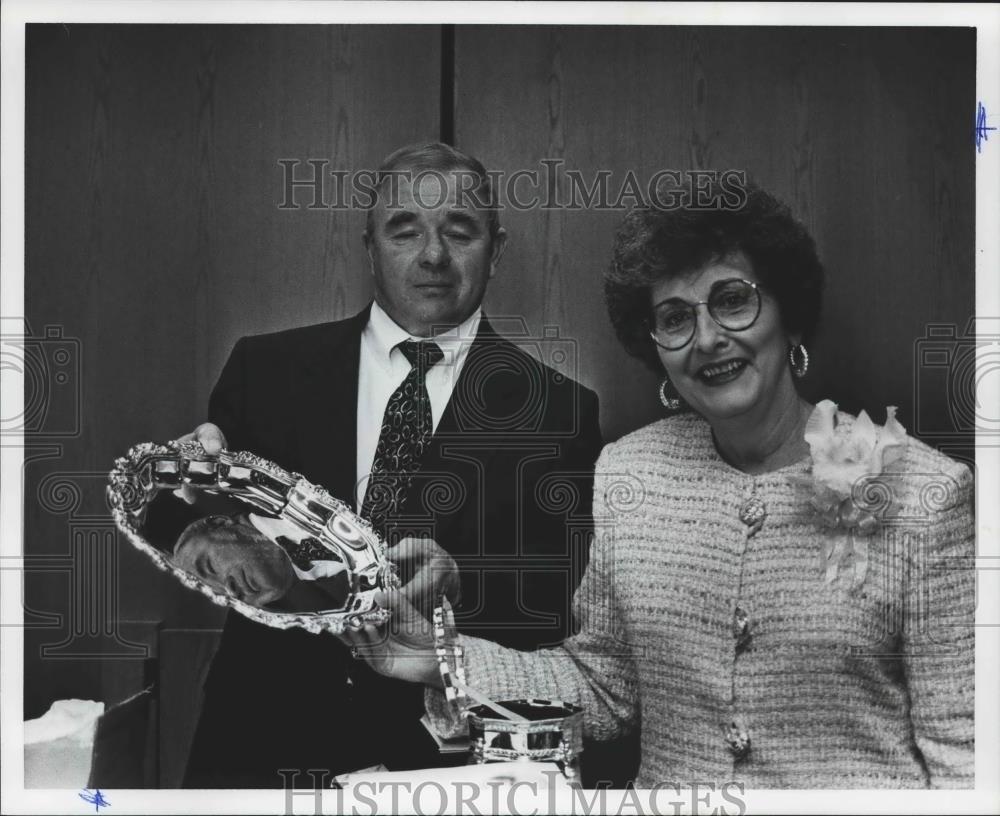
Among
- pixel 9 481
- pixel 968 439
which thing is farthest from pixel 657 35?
pixel 9 481

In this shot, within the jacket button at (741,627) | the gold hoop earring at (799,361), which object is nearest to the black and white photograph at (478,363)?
the gold hoop earring at (799,361)

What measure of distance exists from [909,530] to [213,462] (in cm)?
157

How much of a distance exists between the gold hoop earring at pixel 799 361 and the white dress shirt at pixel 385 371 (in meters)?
0.70

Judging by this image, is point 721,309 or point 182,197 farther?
point 182,197

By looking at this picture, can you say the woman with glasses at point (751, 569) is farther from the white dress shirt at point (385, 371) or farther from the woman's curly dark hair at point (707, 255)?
the white dress shirt at point (385, 371)

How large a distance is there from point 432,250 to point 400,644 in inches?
35.1

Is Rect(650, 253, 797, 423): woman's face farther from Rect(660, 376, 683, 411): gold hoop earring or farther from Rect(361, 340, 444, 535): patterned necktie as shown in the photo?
Rect(361, 340, 444, 535): patterned necktie

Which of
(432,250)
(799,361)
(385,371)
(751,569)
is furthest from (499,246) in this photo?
(751,569)

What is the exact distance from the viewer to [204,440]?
104 inches

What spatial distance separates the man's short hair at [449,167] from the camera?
259cm

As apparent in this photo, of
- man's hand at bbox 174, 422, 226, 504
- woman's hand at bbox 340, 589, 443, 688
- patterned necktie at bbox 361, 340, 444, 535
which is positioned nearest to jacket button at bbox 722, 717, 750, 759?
woman's hand at bbox 340, 589, 443, 688

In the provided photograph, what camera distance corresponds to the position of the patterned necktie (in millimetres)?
2604

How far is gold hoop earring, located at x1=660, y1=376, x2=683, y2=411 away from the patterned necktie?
515mm

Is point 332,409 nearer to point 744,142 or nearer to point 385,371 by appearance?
point 385,371
